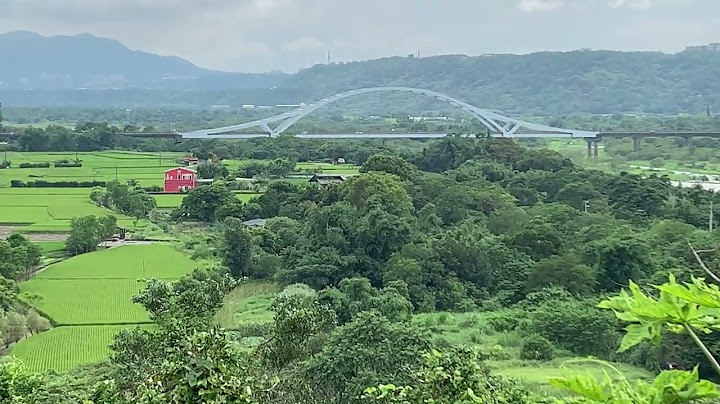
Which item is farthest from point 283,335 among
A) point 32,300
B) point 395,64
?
point 395,64

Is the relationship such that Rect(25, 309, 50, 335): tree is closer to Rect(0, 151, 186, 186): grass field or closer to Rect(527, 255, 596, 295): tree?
Rect(527, 255, 596, 295): tree

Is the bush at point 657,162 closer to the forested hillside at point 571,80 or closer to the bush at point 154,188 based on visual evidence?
the bush at point 154,188

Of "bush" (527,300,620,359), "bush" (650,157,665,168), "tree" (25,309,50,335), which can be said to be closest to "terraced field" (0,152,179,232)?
"tree" (25,309,50,335)

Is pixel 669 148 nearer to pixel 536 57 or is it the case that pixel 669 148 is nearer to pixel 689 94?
pixel 689 94

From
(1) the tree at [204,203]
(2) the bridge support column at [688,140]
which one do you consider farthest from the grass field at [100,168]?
(2) the bridge support column at [688,140]

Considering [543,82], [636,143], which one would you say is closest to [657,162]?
[636,143]

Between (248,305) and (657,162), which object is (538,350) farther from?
(657,162)
